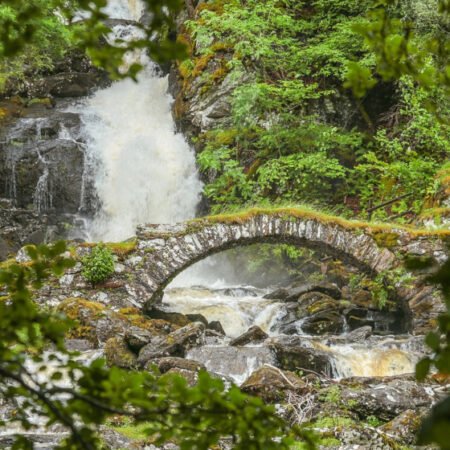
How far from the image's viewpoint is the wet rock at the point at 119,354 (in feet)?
19.0

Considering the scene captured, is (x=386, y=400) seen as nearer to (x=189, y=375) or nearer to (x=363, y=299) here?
(x=189, y=375)

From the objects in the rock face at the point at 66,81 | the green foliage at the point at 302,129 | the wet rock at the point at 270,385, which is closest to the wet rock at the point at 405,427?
the wet rock at the point at 270,385

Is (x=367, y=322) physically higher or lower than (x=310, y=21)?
lower

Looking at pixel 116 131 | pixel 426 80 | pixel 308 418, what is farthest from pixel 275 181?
pixel 426 80

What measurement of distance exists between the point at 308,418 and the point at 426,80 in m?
3.81

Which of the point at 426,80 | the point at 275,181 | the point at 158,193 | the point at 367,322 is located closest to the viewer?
the point at 426,80

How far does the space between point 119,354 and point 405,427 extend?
376 centimetres

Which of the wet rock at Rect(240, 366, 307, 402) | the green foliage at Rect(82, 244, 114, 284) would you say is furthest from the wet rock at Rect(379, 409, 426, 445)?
the green foliage at Rect(82, 244, 114, 284)

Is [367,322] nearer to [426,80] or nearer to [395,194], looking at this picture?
[395,194]

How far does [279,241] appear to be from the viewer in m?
8.54

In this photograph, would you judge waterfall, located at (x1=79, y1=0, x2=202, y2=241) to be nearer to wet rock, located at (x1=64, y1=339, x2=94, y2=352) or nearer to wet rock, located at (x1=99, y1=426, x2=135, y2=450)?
wet rock, located at (x1=64, y1=339, x2=94, y2=352)

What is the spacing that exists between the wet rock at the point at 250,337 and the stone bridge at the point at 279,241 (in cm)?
169

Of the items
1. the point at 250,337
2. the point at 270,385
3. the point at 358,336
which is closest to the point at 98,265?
the point at 250,337

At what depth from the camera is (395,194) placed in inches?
447
